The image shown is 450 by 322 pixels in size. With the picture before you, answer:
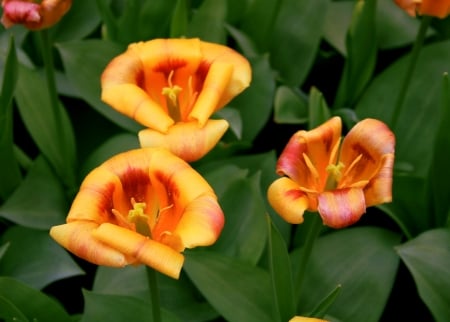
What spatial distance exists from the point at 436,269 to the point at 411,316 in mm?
268

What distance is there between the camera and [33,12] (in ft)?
3.62

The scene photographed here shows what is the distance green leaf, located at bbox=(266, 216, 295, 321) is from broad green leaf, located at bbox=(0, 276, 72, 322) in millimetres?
298

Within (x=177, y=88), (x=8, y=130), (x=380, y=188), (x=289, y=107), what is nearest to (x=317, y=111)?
(x=289, y=107)

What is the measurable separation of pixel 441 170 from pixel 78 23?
720 millimetres

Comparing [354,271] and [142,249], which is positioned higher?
→ [142,249]

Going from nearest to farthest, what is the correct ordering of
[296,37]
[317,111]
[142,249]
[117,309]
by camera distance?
1. [142,249]
2. [117,309]
3. [317,111]
4. [296,37]

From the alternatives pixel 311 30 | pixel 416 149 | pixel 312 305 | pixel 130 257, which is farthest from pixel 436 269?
pixel 311 30

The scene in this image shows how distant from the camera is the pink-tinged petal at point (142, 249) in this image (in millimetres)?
809

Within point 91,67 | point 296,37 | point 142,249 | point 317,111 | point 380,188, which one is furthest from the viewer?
point 296,37

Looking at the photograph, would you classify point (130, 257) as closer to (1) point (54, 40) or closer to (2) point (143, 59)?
(2) point (143, 59)

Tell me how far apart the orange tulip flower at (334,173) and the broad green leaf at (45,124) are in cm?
46

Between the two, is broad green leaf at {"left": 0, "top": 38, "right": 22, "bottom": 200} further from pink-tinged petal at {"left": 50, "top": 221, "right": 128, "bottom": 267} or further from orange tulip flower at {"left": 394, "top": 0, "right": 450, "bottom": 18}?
orange tulip flower at {"left": 394, "top": 0, "right": 450, "bottom": 18}

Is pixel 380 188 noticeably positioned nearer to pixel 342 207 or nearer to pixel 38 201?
pixel 342 207

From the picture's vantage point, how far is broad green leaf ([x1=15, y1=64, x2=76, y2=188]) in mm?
1312
